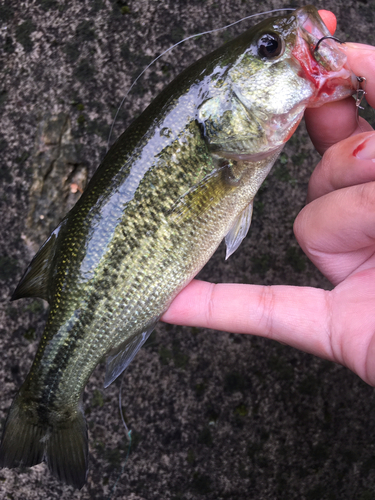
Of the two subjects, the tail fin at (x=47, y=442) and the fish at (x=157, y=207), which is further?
the tail fin at (x=47, y=442)

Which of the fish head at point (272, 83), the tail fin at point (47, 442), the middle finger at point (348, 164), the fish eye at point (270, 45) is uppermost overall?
the fish eye at point (270, 45)

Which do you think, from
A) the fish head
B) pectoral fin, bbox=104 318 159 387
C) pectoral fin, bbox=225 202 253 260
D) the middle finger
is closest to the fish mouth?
the fish head

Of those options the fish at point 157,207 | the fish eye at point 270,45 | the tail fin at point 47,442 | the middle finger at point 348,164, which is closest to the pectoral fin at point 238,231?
the fish at point 157,207

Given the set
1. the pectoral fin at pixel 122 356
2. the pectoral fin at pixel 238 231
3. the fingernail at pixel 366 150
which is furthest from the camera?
the pectoral fin at pixel 238 231

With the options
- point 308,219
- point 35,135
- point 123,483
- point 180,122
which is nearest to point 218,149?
point 180,122

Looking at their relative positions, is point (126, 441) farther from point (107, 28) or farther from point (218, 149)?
point (107, 28)

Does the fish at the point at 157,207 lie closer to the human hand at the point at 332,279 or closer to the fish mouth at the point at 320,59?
the fish mouth at the point at 320,59
